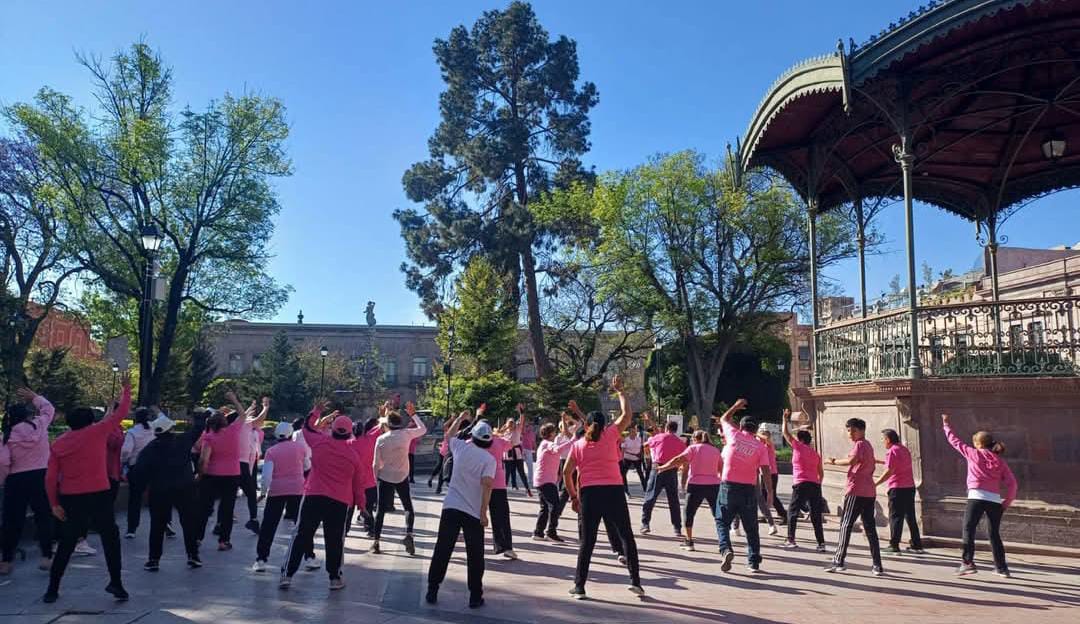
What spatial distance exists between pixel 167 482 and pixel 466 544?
3.49m

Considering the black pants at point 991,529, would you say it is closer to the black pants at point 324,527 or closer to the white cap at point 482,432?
the white cap at point 482,432

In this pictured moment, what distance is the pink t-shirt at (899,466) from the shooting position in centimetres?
981

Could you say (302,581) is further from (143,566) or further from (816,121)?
(816,121)

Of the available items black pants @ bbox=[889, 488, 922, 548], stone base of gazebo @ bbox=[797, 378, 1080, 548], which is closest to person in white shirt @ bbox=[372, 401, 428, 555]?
black pants @ bbox=[889, 488, 922, 548]

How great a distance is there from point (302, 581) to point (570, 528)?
5.73 metres

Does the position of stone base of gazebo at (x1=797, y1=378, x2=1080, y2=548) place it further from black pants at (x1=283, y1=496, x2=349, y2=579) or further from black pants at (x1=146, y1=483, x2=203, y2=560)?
black pants at (x1=146, y1=483, x2=203, y2=560)

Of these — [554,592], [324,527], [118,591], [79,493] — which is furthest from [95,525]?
[554,592]

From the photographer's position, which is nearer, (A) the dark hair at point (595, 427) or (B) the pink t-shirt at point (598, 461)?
(B) the pink t-shirt at point (598, 461)

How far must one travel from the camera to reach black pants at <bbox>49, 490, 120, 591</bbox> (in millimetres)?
6855

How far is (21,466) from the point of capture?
7.99 metres

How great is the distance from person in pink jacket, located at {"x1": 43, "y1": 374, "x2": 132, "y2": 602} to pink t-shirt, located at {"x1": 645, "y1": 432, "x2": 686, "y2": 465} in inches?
290

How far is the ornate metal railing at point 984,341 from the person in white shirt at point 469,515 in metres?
7.19

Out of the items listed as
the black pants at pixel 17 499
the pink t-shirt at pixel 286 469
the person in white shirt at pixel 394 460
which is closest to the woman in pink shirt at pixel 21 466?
the black pants at pixel 17 499

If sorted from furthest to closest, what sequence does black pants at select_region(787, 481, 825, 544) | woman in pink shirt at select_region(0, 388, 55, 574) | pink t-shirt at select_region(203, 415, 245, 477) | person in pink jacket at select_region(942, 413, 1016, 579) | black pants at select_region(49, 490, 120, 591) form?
black pants at select_region(787, 481, 825, 544), pink t-shirt at select_region(203, 415, 245, 477), person in pink jacket at select_region(942, 413, 1016, 579), woman in pink shirt at select_region(0, 388, 55, 574), black pants at select_region(49, 490, 120, 591)
